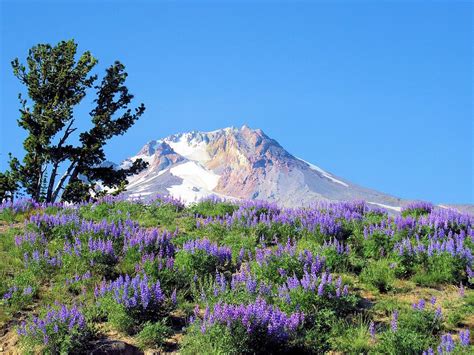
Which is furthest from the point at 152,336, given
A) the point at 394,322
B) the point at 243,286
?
the point at 394,322

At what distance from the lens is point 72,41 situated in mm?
40500

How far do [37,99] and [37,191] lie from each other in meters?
6.27

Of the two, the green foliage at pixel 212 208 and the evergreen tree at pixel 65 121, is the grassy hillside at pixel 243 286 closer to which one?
the green foliage at pixel 212 208

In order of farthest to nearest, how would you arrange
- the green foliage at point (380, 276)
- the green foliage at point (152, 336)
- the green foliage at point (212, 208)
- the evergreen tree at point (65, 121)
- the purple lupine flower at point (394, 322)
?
the evergreen tree at point (65, 121)
the green foliage at point (212, 208)
the green foliage at point (380, 276)
the green foliage at point (152, 336)
the purple lupine flower at point (394, 322)

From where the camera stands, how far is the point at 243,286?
31.9ft

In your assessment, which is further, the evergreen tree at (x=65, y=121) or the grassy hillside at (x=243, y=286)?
the evergreen tree at (x=65, y=121)

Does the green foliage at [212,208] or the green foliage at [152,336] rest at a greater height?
the green foliage at [212,208]

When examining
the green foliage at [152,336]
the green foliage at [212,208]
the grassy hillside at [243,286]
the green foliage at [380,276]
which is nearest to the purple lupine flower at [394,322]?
the grassy hillside at [243,286]

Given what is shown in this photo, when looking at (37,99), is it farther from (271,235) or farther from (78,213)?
(271,235)

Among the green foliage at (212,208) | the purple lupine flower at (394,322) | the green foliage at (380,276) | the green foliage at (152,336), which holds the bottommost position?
the green foliage at (152,336)

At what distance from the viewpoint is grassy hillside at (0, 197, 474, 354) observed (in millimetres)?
8461

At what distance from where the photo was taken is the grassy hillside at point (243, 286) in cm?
846

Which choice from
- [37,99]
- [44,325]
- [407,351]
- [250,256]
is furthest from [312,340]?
[37,99]

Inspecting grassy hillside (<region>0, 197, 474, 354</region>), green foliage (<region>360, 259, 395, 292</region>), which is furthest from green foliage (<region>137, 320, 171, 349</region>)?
green foliage (<region>360, 259, 395, 292</region>)
